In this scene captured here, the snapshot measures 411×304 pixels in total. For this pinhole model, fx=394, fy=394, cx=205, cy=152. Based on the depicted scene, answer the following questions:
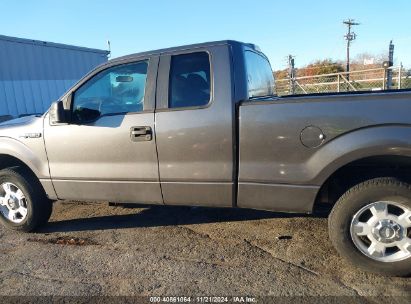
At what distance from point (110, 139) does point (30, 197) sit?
1.29 meters

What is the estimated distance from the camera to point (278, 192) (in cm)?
339

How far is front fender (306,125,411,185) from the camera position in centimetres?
292

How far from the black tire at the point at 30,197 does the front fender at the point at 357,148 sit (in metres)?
3.01

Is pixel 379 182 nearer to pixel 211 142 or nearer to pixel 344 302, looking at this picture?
pixel 344 302

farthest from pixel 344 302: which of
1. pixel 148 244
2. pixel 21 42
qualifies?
pixel 21 42

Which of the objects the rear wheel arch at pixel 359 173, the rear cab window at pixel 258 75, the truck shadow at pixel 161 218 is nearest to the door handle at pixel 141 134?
the rear cab window at pixel 258 75

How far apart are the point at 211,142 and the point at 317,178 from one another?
0.95m

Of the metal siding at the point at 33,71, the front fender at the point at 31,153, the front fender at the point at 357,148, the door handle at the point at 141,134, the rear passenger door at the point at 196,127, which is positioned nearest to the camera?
the front fender at the point at 357,148

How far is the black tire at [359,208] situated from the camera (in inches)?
120

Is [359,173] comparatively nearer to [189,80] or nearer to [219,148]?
[219,148]

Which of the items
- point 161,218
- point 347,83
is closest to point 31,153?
point 161,218

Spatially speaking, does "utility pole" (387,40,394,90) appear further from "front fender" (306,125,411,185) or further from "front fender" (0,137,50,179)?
"front fender" (0,137,50,179)

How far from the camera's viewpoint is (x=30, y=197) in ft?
14.4

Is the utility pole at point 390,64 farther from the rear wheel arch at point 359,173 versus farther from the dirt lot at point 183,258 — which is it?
the rear wheel arch at point 359,173
